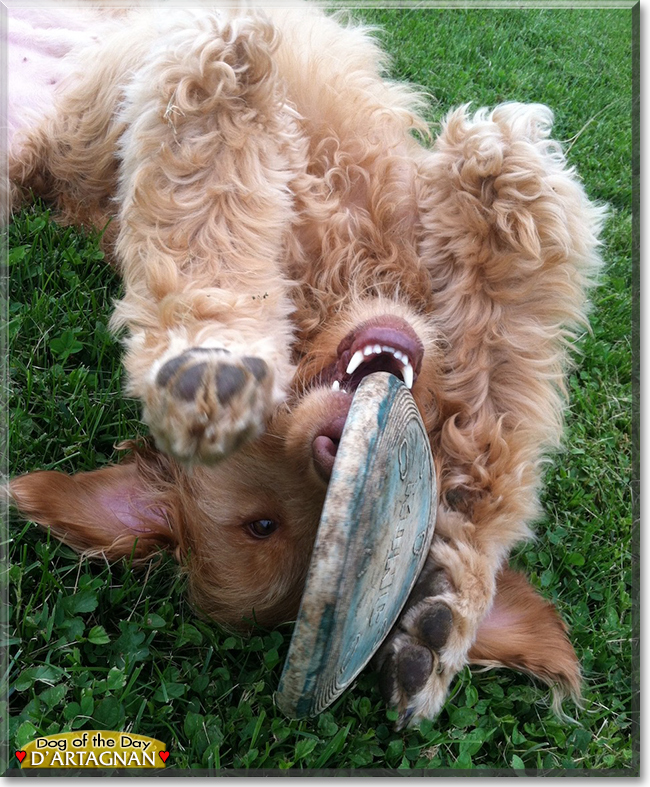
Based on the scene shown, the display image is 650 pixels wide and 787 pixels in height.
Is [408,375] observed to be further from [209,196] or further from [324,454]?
[209,196]

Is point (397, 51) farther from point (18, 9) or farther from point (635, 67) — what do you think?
point (18, 9)

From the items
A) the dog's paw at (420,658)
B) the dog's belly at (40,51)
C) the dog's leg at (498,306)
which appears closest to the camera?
the dog's paw at (420,658)

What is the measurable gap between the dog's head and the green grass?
12cm

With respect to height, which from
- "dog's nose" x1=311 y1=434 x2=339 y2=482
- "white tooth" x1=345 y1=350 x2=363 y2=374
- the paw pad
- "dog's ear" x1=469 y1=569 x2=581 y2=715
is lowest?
"dog's ear" x1=469 y1=569 x2=581 y2=715

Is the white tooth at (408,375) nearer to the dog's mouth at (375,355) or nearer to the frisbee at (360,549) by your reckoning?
the dog's mouth at (375,355)

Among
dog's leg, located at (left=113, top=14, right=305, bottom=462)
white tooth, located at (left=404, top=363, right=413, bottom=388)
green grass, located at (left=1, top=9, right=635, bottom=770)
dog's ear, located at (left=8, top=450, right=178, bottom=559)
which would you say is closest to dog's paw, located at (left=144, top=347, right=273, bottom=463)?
dog's leg, located at (left=113, top=14, right=305, bottom=462)

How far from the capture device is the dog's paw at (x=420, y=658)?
225 cm

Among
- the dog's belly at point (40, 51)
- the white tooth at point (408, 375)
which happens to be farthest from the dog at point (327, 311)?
the dog's belly at point (40, 51)

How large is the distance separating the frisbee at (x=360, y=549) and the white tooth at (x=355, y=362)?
0.36 m

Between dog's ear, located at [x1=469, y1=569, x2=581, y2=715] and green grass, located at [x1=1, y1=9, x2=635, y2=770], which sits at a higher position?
dog's ear, located at [x1=469, y1=569, x2=581, y2=715]

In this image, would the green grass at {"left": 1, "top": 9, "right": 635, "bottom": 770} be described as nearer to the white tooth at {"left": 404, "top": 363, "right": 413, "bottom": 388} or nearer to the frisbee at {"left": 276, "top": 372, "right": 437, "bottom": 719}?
the frisbee at {"left": 276, "top": 372, "right": 437, "bottom": 719}

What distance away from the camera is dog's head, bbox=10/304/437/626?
234cm

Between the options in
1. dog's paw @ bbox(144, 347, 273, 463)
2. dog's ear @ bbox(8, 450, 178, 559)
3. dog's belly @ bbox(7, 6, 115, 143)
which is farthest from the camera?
dog's belly @ bbox(7, 6, 115, 143)

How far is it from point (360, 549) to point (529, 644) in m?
1.20
